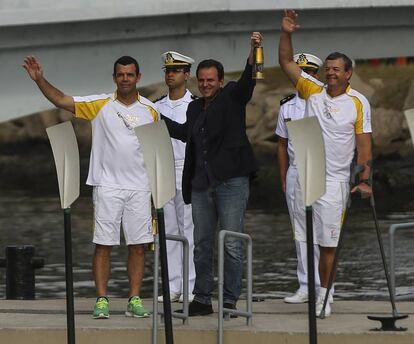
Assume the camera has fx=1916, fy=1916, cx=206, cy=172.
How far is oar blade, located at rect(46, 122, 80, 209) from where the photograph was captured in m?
11.2

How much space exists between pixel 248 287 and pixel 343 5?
23.2ft

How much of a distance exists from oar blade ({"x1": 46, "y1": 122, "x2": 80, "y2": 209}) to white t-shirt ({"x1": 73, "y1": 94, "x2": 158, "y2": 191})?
3.74 feet

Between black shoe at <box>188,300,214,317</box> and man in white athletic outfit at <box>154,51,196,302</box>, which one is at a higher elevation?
man in white athletic outfit at <box>154,51,196,302</box>

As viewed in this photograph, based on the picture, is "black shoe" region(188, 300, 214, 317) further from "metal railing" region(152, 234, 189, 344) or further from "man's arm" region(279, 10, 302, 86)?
"man's arm" region(279, 10, 302, 86)

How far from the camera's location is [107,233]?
12523mm

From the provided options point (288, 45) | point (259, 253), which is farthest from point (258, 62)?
point (259, 253)

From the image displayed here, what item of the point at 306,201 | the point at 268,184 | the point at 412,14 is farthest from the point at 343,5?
the point at 268,184

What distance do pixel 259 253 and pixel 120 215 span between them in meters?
12.6

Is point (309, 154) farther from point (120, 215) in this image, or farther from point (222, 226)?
point (120, 215)

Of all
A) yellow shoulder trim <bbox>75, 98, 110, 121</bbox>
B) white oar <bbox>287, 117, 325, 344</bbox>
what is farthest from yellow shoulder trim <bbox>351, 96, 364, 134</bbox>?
white oar <bbox>287, 117, 325, 344</bbox>

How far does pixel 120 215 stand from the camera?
1257 cm

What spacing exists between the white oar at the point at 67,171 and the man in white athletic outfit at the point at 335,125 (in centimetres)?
185

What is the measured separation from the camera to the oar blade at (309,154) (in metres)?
10.8

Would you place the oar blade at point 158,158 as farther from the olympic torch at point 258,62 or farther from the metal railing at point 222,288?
the olympic torch at point 258,62
